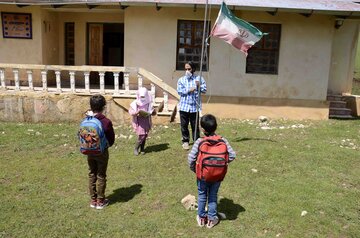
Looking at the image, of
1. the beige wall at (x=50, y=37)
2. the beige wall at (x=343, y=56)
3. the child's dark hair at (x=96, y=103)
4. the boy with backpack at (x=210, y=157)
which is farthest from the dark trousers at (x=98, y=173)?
the beige wall at (x=343, y=56)

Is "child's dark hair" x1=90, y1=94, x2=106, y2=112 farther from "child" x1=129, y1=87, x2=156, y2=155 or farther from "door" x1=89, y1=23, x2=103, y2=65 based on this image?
"door" x1=89, y1=23, x2=103, y2=65

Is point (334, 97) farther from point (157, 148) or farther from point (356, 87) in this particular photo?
point (356, 87)

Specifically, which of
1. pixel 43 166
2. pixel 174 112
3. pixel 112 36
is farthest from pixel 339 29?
pixel 43 166

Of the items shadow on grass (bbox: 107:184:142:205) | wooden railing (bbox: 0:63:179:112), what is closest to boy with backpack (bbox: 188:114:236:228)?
shadow on grass (bbox: 107:184:142:205)

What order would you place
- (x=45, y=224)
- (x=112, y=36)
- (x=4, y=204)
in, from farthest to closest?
(x=112, y=36), (x=4, y=204), (x=45, y=224)

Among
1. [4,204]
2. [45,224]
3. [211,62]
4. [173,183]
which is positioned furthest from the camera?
[211,62]

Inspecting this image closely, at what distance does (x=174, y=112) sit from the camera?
1011cm

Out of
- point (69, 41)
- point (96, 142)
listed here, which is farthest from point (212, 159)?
point (69, 41)

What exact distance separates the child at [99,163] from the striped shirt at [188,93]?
8.23ft

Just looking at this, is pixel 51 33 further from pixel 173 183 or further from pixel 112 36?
pixel 173 183

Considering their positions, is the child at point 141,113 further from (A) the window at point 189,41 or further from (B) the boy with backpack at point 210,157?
(A) the window at point 189,41

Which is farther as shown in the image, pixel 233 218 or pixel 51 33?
pixel 51 33

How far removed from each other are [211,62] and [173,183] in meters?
6.23

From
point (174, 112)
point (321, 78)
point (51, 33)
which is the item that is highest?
point (51, 33)
